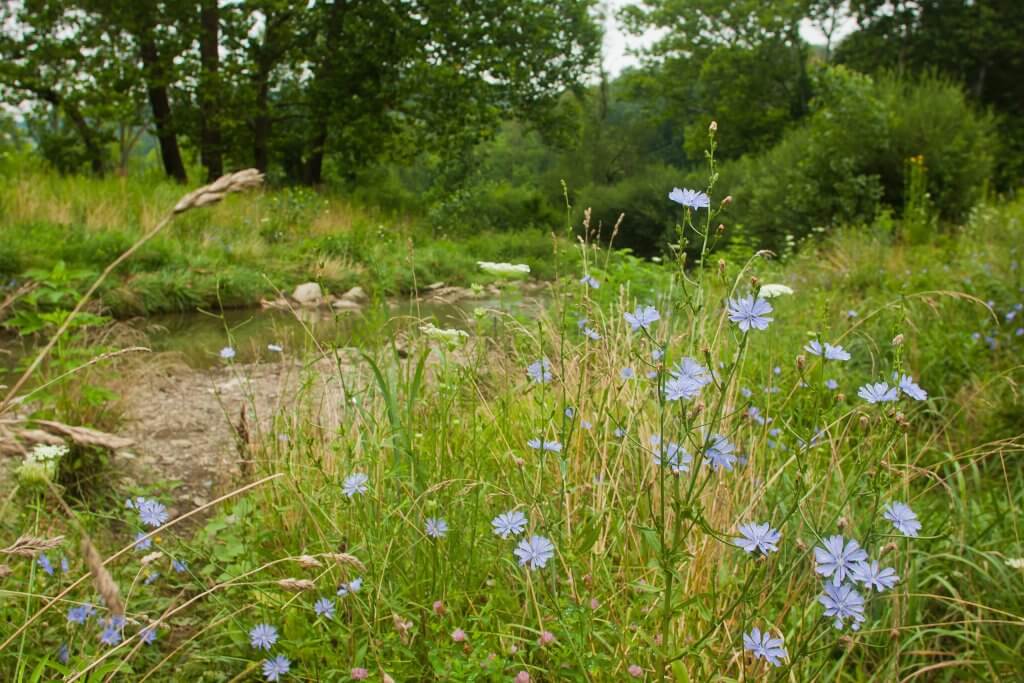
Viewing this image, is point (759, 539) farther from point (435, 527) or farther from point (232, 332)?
point (232, 332)

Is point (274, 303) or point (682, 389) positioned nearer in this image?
point (682, 389)

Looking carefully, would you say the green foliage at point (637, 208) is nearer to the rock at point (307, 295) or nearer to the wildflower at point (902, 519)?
the rock at point (307, 295)

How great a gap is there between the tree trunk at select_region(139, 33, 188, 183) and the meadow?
11.4 metres

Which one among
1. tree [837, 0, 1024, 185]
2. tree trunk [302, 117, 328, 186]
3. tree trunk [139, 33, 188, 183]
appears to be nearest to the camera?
tree trunk [139, 33, 188, 183]

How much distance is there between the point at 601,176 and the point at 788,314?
61.0 ft

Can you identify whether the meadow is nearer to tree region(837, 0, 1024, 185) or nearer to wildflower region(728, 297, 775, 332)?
wildflower region(728, 297, 775, 332)

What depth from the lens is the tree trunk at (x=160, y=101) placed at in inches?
464

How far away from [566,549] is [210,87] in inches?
507

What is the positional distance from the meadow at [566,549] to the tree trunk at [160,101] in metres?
11.4

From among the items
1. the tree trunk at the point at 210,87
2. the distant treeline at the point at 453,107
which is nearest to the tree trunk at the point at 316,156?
the distant treeline at the point at 453,107

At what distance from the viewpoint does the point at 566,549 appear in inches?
51.2

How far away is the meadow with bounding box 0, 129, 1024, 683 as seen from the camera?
1.04 meters

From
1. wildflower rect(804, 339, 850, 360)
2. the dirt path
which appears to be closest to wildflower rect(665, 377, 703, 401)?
wildflower rect(804, 339, 850, 360)

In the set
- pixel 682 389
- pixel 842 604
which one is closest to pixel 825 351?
pixel 682 389
